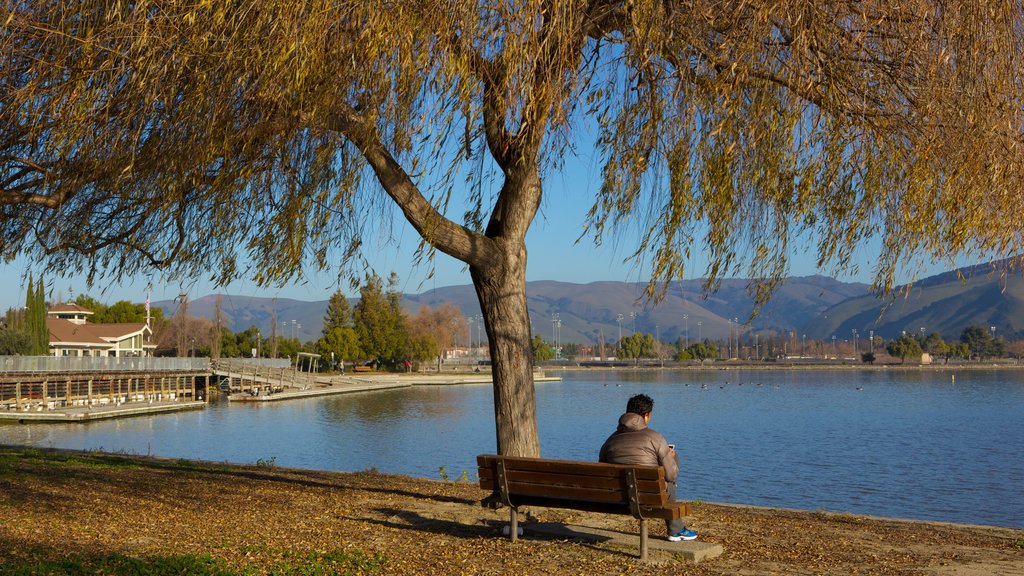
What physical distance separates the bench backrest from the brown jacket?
26cm

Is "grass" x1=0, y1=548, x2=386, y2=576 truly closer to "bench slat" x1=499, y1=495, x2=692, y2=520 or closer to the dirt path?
the dirt path

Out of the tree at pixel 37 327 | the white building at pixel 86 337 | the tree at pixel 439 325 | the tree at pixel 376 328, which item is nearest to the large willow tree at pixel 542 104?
the tree at pixel 37 327

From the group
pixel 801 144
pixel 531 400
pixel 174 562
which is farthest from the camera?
pixel 531 400

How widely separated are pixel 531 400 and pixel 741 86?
11.6 ft

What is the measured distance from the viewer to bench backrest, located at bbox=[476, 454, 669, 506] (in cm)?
696

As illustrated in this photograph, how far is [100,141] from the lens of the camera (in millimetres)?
8602

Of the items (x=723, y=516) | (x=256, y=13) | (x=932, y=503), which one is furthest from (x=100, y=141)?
(x=932, y=503)

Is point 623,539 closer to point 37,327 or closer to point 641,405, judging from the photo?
point 641,405

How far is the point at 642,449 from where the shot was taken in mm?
7398

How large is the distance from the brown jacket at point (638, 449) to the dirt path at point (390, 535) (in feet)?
2.14

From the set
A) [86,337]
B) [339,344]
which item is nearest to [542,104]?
[86,337]

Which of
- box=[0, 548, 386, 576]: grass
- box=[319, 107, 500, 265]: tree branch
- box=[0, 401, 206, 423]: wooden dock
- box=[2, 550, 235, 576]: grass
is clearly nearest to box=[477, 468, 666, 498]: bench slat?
box=[0, 548, 386, 576]: grass

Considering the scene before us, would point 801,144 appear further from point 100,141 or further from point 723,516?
point 100,141

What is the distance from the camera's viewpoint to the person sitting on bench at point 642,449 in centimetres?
740
